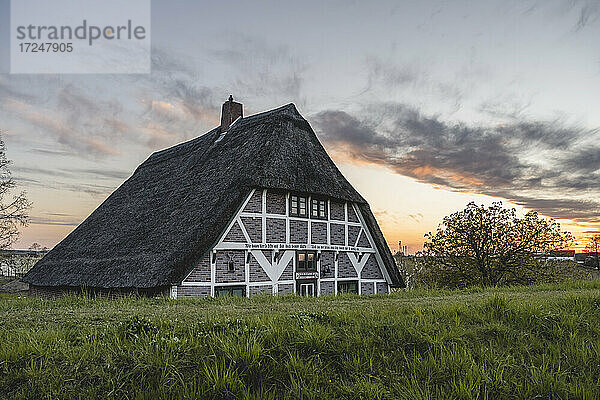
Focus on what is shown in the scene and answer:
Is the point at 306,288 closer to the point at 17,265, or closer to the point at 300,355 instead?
the point at 300,355

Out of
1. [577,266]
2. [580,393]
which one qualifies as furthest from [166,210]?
[577,266]

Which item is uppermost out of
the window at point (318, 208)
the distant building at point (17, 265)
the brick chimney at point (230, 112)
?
the brick chimney at point (230, 112)

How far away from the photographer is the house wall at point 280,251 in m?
16.4

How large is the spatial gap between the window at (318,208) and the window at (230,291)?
419 cm

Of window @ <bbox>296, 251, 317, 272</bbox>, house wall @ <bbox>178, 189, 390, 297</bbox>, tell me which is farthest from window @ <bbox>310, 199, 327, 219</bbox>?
window @ <bbox>296, 251, 317, 272</bbox>

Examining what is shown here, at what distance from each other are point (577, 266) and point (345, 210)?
13.7m

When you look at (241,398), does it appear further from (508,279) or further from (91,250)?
(508,279)

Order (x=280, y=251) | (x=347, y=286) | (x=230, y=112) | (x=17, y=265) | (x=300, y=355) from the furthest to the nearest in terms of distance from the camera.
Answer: (x=17, y=265), (x=230, y=112), (x=347, y=286), (x=280, y=251), (x=300, y=355)

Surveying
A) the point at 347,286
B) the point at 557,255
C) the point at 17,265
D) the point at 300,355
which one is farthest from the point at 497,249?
the point at 17,265

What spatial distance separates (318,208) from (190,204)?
4.97 meters

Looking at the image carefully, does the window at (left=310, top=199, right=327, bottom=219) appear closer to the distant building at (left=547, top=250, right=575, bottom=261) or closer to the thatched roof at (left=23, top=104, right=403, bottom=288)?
the thatched roof at (left=23, top=104, right=403, bottom=288)

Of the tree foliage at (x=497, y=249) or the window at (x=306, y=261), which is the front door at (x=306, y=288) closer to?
the window at (x=306, y=261)

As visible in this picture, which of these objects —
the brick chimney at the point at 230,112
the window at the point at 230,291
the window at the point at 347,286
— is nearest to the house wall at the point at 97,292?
the window at the point at 230,291

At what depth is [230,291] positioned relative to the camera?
16734 mm
